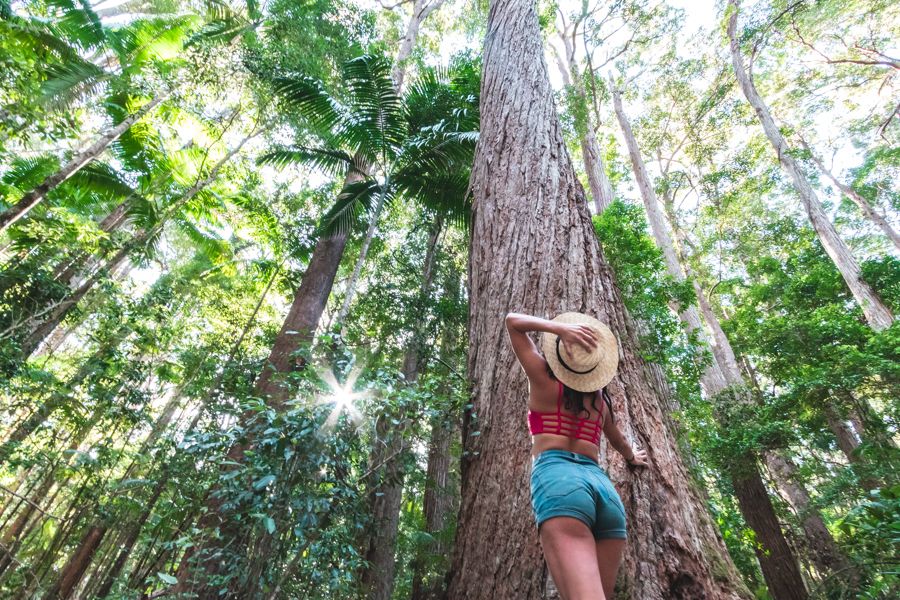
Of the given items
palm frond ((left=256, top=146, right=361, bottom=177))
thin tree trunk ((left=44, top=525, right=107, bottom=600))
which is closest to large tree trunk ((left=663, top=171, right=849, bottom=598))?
palm frond ((left=256, top=146, right=361, bottom=177))

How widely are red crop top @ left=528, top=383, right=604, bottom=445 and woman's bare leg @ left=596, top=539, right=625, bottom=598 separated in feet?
1.25

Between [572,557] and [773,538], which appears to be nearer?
[572,557]

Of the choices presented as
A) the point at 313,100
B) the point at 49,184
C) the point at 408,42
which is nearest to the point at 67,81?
the point at 49,184

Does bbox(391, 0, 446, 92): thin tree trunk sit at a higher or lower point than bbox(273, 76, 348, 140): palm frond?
higher

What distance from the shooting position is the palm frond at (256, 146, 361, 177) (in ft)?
21.1

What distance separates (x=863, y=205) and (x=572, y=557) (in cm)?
2062

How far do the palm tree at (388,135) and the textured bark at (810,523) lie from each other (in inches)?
304

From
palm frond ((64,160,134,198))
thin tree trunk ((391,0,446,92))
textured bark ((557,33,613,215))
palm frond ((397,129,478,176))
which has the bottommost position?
palm frond ((397,129,478,176))

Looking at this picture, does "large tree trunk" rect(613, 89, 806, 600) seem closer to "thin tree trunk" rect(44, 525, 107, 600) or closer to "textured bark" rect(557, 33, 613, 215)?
"textured bark" rect(557, 33, 613, 215)

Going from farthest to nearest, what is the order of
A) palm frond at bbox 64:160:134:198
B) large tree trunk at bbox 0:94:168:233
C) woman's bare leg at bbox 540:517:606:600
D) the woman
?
palm frond at bbox 64:160:134:198 < large tree trunk at bbox 0:94:168:233 < the woman < woman's bare leg at bbox 540:517:606:600

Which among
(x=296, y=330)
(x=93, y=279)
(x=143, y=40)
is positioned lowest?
(x=296, y=330)

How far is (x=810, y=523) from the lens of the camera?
7793 mm

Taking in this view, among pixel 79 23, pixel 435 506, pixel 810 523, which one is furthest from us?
pixel 79 23

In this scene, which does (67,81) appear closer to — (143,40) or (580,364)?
(143,40)
